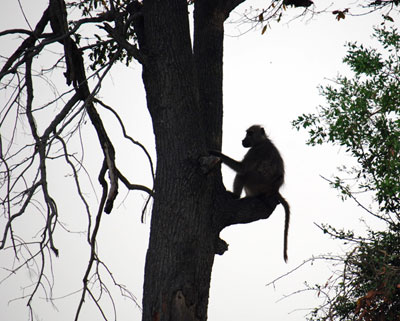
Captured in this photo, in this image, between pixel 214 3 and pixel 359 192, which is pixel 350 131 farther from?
pixel 214 3

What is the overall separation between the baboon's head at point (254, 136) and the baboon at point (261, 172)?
47cm

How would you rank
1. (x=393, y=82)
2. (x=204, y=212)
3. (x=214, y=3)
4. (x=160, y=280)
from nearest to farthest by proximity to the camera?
(x=160, y=280), (x=204, y=212), (x=214, y=3), (x=393, y=82)

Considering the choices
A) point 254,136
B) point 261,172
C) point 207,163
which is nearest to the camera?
point 207,163

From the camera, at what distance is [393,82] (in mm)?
6531

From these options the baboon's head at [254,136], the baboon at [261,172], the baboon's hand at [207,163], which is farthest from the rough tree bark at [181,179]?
the baboon's head at [254,136]

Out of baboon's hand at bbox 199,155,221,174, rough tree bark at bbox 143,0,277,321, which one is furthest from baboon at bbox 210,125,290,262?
baboon's hand at bbox 199,155,221,174

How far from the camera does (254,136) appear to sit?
24.6 ft

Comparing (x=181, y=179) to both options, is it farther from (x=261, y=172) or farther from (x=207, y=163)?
(x=261, y=172)

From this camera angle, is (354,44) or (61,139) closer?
(61,139)

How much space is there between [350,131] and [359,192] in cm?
72

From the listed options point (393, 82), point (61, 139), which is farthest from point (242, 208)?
point (393, 82)

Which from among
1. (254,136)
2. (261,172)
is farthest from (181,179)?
(254,136)

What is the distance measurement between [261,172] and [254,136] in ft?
4.01

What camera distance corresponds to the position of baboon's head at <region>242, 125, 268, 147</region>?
7473 mm
